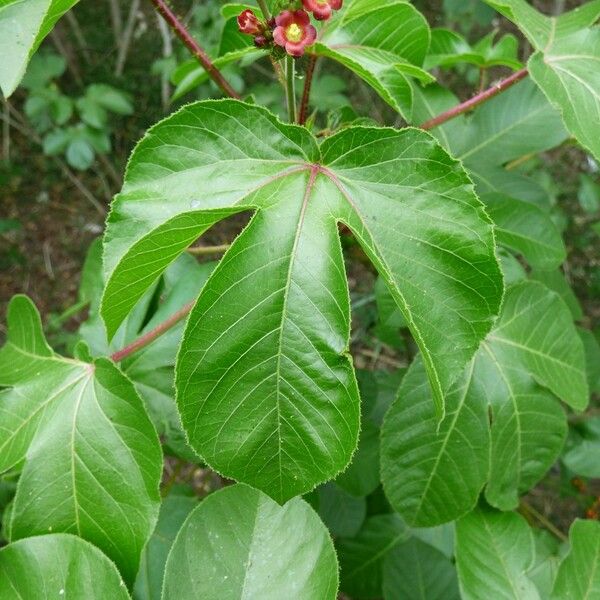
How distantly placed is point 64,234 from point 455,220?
9.92ft

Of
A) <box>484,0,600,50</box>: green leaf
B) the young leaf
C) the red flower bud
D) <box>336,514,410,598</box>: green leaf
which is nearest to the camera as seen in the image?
the young leaf

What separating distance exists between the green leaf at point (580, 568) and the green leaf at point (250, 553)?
379 millimetres

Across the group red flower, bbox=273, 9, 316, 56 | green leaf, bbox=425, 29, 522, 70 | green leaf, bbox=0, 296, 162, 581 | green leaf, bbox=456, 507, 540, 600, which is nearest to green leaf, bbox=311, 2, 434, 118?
red flower, bbox=273, 9, 316, 56

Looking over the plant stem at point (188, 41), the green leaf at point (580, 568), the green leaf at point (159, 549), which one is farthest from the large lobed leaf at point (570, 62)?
the green leaf at point (159, 549)

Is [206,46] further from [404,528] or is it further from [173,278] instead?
[404,528]

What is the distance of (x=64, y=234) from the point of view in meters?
3.44

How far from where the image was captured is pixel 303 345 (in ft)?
2.41

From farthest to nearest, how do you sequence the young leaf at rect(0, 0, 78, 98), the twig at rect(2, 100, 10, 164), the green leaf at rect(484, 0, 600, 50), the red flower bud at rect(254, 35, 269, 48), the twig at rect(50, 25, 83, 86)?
the twig at rect(2, 100, 10, 164)
the twig at rect(50, 25, 83, 86)
the green leaf at rect(484, 0, 600, 50)
the red flower bud at rect(254, 35, 269, 48)
the young leaf at rect(0, 0, 78, 98)

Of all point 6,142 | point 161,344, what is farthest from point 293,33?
point 6,142

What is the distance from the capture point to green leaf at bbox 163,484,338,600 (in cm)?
85

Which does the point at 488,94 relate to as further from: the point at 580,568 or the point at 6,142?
the point at 6,142

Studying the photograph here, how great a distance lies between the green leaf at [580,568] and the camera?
3.22 feet

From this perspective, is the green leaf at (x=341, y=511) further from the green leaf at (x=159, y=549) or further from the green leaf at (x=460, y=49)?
the green leaf at (x=460, y=49)

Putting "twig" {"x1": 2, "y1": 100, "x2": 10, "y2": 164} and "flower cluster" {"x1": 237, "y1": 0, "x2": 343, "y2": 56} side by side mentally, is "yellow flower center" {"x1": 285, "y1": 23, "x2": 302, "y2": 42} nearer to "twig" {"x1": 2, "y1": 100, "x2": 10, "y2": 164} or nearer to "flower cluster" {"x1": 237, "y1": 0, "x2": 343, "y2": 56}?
"flower cluster" {"x1": 237, "y1": 0, "x2": 343, "y2": 56}
